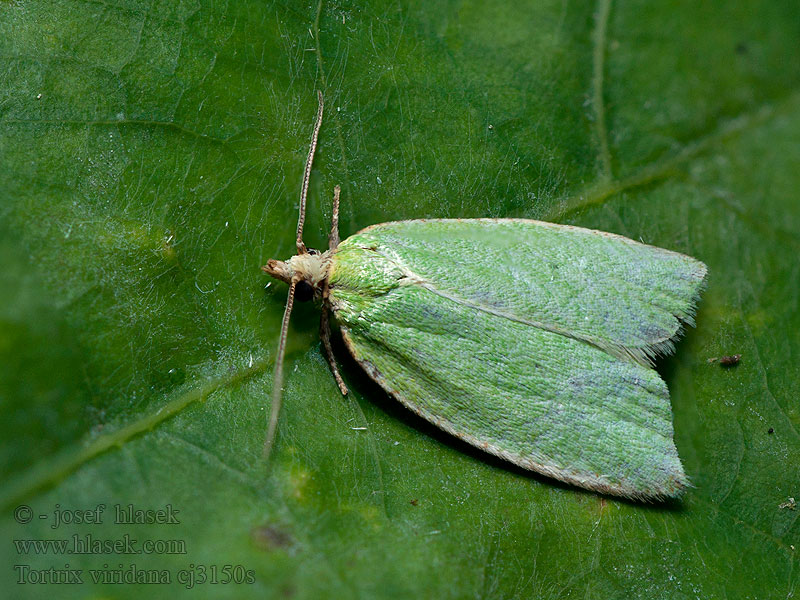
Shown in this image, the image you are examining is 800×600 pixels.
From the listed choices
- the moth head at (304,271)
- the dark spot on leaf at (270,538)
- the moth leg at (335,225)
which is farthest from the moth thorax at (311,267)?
the dark spot on leaf at (270,538)

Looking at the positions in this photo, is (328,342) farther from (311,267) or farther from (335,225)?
(335,225)


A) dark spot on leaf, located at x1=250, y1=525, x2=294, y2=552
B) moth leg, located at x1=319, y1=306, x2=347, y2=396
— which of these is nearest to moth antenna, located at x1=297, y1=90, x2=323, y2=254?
moth leg, located at x1=319, y1=306, x2=347, y2=396

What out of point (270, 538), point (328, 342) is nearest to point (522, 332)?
point (328, 342)

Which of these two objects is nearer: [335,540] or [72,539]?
[72,539]

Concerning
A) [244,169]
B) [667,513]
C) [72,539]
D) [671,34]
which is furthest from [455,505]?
[671,34]

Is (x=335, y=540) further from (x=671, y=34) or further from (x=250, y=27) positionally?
(x=671, y=34)

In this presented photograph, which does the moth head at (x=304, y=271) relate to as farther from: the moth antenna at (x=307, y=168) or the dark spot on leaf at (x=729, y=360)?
the dark spot on leaf at (x=729, y=360)
